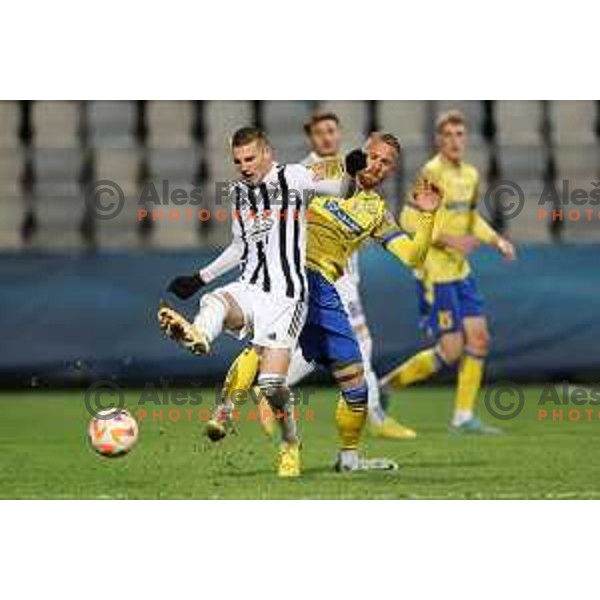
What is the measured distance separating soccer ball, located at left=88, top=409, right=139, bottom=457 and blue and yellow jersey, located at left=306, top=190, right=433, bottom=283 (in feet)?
3.38

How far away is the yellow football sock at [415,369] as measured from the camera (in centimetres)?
975

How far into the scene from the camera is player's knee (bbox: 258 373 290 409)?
8512 millimetres

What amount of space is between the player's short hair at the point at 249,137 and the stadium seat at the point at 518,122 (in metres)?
→ 1.08

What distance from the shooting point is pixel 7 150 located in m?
9.13

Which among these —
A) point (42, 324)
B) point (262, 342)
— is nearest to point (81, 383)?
point (42, 324)

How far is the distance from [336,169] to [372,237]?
0.35 metres

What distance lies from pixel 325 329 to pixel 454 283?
131 centimetres

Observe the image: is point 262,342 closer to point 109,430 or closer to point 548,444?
Answer: point 109,430

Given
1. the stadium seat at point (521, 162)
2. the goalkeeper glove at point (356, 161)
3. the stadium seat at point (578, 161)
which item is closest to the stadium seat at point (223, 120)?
the goalkeeper glove at point (356, 161)

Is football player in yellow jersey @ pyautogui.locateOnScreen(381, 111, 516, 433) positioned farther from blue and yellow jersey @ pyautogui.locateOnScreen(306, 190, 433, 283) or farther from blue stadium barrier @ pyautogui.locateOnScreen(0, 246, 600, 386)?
blue and yellow jersey @ pyautogui.locateOnScreen(306, 190, 433, 283)

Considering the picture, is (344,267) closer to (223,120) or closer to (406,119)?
(406,119)

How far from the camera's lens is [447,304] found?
972cm

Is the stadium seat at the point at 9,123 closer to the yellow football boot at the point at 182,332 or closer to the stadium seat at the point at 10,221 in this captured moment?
the stadium seat at the point at 10,221

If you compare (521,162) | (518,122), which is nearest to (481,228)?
(521,162)
